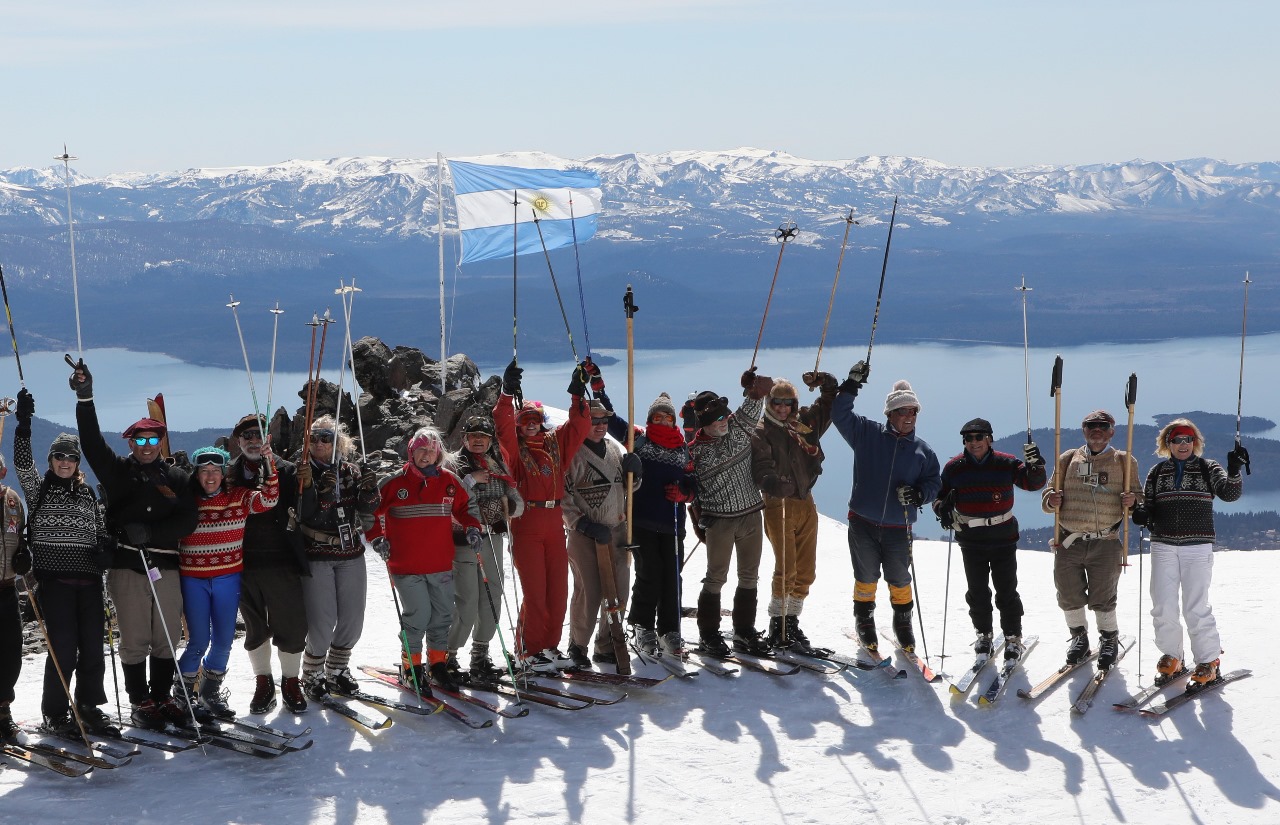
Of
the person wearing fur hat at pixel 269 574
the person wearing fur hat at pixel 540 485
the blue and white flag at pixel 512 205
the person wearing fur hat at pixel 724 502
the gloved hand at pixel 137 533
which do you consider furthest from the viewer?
the blue and white flag at pixel 512 205

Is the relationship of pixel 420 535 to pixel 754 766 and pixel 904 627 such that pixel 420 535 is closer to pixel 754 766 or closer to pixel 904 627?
pixel 754 766

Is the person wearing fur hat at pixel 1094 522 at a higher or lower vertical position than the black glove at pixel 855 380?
lower

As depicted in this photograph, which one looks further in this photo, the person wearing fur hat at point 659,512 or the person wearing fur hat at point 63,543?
the person wearing fur hat at point 659,512

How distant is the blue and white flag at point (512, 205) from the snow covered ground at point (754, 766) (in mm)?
7168

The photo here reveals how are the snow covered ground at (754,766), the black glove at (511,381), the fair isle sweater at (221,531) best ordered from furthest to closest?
the black glove at (511,381) < the fair isle sweater at (221,531) < the snow covered ground at (754,766)

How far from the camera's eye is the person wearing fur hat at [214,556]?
21.5 feet

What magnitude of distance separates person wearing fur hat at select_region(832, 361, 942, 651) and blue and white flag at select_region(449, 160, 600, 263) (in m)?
5.94

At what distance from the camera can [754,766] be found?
22.0ft

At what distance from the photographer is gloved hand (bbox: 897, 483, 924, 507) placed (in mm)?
7844

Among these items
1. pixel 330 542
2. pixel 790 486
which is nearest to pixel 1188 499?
pixel 790 486

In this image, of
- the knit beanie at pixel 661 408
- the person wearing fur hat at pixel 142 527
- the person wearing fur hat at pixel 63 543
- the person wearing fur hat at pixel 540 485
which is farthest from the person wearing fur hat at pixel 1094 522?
the person wearing fur hat at pixel 63 543

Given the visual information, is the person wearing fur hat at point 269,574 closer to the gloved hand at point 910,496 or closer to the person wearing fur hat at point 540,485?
the person wearing fur hat at point 540,485

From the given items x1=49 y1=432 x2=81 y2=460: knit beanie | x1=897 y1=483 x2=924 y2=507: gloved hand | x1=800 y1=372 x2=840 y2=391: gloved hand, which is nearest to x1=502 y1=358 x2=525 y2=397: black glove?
x1=800 y1=372 x2=840 y2=391: gloved hand

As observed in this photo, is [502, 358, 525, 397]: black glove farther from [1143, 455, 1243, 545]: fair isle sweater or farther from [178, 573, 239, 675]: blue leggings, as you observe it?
[1143, 455, 1243, 545]: fair isle sweater
